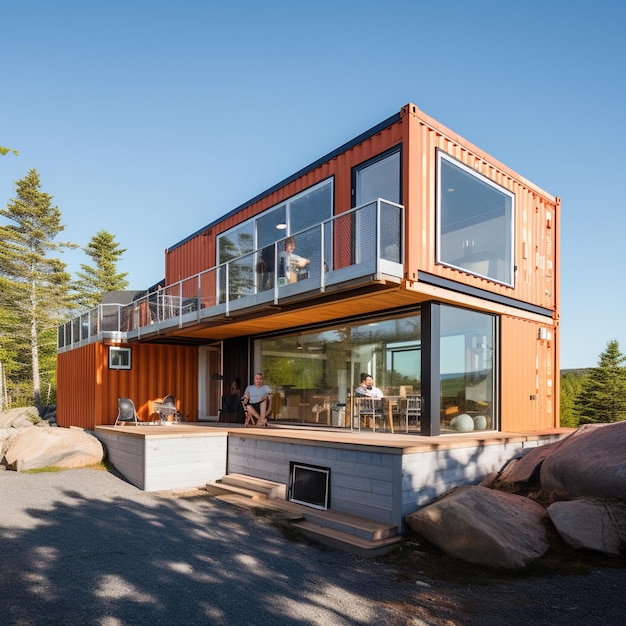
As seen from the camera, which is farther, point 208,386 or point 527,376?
point 208,386

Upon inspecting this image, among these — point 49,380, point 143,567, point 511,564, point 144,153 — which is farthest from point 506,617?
point 49,380

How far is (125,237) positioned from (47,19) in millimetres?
32609

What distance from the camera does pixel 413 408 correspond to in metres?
9.65

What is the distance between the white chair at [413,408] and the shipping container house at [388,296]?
8 centimetres

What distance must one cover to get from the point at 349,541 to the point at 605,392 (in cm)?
2700

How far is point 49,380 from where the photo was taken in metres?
35.2

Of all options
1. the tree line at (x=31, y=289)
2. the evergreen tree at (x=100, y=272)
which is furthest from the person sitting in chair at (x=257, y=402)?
the evergreen tree at (x=100, y=272)

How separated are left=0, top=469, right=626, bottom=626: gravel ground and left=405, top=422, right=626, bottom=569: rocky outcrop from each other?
503 mm

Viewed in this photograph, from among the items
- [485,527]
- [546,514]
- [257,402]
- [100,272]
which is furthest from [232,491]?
[100,272]

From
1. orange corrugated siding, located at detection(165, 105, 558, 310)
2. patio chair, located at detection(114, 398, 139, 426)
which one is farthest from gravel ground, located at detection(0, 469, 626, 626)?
patio chair, located at detection(114, 398, 139, 426)

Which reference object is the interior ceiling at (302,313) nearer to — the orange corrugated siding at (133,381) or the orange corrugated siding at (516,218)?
the orange corrugated siding at (516,218)

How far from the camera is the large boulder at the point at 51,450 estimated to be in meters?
11.0

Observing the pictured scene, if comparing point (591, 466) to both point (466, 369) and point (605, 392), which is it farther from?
point (605, 392)

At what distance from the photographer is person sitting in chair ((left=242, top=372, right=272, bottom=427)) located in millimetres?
11805
